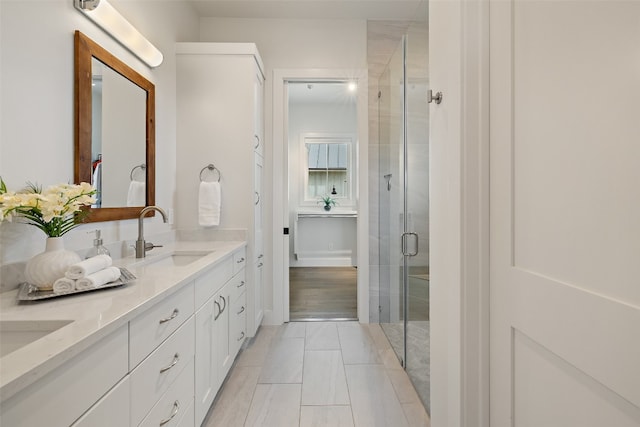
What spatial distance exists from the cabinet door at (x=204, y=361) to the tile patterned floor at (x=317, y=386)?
0.60ft

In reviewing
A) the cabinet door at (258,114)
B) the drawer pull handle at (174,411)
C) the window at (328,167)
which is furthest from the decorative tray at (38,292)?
the window at (328,167)

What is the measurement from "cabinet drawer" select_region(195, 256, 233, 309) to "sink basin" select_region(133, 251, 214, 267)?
0.16 meters

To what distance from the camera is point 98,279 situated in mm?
1010

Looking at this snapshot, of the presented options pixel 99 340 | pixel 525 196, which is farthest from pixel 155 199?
pixel 525 196

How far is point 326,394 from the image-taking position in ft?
5.95

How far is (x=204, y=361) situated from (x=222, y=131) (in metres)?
1.72

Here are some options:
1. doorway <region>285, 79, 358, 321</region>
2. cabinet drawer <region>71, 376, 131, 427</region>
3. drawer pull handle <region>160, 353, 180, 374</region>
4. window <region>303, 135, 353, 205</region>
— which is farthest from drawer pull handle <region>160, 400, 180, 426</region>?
window <region>303, 135, 353, 205</region>

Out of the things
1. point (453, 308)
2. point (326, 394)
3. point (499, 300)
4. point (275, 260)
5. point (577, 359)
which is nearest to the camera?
point (577, 359)

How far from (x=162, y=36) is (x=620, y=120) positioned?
102 inches

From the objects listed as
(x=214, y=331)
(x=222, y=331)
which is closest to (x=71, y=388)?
(x=214, y=331)

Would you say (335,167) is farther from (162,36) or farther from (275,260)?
(162,36)

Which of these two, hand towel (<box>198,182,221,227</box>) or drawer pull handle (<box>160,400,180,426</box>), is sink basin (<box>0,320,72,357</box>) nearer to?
drawer pull handle (<box>160,400,180,426</box>)

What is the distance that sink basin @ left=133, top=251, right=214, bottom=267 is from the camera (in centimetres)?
180

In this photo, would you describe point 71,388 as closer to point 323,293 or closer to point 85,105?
point 85,105
